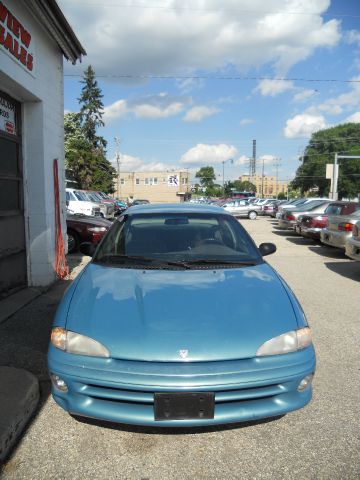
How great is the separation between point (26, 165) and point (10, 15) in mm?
2179

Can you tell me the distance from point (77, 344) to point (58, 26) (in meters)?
5.99

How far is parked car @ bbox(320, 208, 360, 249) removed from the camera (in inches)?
421

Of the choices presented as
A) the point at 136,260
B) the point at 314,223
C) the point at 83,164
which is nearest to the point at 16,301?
the point at 136,260

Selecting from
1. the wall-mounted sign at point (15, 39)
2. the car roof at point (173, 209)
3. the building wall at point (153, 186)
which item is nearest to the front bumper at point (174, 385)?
the car roof at point (173, 209)

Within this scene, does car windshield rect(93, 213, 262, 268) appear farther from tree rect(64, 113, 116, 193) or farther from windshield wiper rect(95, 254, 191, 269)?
tree rect(64, 113, 116, 193)

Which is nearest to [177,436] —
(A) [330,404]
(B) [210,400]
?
(B) [210,400]

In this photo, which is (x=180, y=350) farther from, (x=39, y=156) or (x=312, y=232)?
(x=312, y=232)

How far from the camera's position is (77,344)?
2553 millimetres

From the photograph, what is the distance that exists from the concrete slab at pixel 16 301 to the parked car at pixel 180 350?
2539mm

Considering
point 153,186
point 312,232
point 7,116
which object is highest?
point 153,186

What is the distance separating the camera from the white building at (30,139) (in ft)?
19.0

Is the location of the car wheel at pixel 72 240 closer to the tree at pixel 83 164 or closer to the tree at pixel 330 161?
the tree at pixel 83 164

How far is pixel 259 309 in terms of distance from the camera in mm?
2820

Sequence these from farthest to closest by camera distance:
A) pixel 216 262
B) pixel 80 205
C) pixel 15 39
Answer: pixel 80 205 → pixel 15 39 → pixel 216 262
